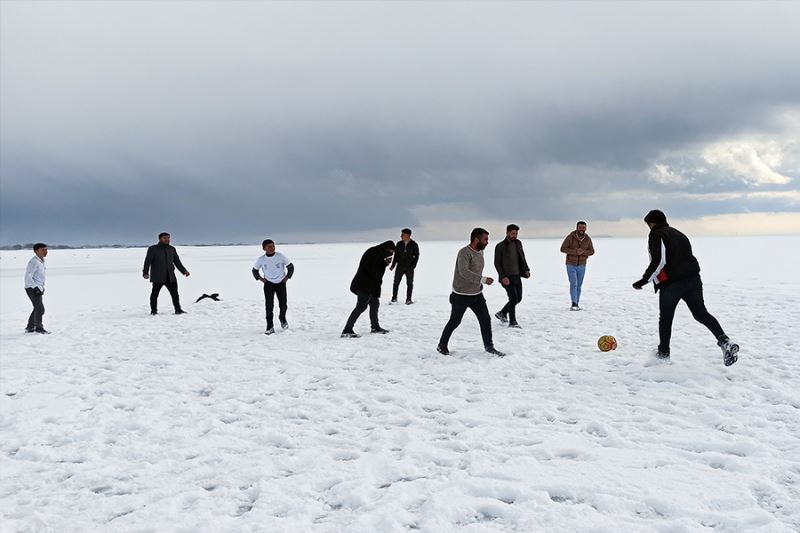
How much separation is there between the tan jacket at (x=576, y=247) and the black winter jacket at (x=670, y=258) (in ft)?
16.7

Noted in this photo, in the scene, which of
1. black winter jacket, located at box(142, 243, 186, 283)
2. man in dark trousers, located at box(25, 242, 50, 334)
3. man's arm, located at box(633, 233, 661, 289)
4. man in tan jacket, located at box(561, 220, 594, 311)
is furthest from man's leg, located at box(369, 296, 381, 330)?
man in dark trousers, located at box(25, 242, 50, 334)

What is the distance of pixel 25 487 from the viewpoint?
16.0ft

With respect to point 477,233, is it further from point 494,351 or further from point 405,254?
point 405,254

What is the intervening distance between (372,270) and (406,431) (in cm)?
528

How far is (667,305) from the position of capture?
7617mm

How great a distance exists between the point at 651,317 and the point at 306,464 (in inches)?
372

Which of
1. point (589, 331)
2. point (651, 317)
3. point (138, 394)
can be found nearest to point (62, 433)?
point (138, 394)

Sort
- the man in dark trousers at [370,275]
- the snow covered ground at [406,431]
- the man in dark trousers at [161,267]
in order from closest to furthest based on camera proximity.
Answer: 1. the snow covered ground at [406,431]
2. the man in dark trousers at [370,275]
3. the man in dark trousers at [161,267]

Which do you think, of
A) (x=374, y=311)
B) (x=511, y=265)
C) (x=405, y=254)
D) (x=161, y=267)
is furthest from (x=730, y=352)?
(x=161, y=267)

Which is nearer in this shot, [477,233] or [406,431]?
[406,431]

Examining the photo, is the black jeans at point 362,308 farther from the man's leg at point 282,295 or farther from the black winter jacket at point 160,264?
the black winter jacket at point 160,264

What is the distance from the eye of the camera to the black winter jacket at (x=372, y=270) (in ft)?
34.9

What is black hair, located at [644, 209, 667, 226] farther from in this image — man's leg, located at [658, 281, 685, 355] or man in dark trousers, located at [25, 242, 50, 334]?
man in dark trousers, located at [25, 242, 50, 334]

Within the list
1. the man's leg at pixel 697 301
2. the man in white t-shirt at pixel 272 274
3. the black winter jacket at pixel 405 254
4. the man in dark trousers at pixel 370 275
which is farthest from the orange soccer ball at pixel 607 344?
the black winter jacket at pixel 405 254
